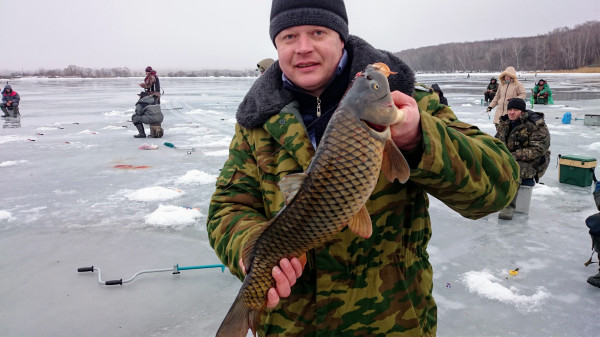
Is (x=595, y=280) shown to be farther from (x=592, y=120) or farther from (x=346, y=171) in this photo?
(x=592, y=120)

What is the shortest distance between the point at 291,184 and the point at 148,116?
39.5 feet

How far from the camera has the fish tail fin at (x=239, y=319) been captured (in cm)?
176

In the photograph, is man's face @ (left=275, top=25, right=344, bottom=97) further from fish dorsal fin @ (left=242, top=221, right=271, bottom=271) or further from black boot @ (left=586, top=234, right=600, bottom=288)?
black boot @ (left=586, top=234, right=600, bottom=288)

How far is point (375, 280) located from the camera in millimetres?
1827

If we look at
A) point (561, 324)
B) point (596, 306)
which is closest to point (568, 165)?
point (596, 306)

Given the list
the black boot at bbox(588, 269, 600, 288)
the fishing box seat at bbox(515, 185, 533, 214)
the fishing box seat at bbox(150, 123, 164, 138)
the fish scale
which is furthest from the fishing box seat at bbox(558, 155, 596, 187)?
the fishing box seat at bbox(150, 123, 164, 138)

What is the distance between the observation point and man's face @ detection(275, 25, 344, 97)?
1.94 metres

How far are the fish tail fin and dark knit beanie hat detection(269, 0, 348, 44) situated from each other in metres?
1.30

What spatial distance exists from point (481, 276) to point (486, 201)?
2977 millimetres

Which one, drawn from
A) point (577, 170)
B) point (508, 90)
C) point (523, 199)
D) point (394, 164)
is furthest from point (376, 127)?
point (508, 90)

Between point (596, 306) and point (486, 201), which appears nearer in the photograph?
point (486, 201)

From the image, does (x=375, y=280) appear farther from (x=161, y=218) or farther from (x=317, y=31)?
(x=161, y=218)

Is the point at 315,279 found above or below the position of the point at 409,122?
below

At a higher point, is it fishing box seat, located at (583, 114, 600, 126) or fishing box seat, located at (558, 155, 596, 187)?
fishing box seat, located at (583, 114, 600, 126)
